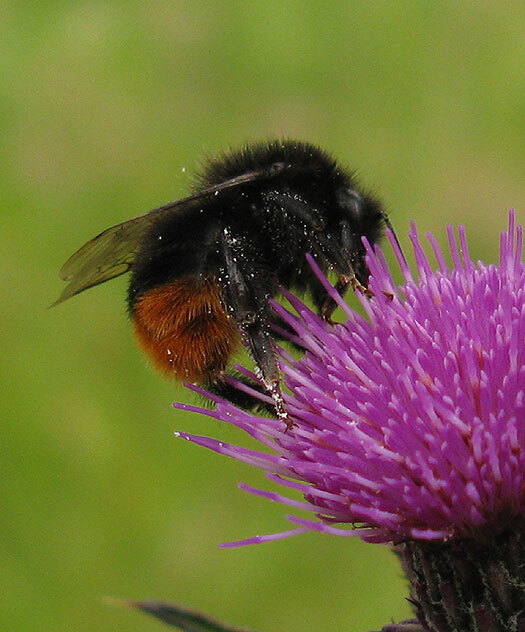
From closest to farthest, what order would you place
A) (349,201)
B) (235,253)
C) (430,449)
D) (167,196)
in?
Answer: (430,449)
(235,253)
(349,201)
(167,196)

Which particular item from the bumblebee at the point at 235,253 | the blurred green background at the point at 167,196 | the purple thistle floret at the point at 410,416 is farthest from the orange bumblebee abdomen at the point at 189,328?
the blurred green background at the point at 167,196

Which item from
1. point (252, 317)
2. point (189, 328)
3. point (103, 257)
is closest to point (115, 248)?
point (103, 257)

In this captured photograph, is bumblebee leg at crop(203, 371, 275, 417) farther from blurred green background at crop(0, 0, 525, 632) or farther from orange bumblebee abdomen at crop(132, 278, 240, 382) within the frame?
blurred green background at crop(0, 0, 525, 632)

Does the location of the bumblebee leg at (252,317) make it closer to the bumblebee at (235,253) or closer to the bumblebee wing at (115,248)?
the bumblebee at (235,253)

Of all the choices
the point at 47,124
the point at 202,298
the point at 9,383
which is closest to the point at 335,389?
the point at 202,298

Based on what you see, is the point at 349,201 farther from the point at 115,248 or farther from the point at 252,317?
the point at 115,248

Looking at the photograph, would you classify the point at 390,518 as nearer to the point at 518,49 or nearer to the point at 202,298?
the point at 202,298

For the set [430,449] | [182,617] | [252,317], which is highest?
[252,317]
